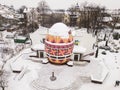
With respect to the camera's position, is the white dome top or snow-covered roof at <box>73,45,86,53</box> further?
snow-covered roof at <box>73,45,86,53</box>

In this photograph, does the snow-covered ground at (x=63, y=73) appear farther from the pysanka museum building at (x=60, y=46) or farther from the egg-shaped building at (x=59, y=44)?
the egg-shaped building at (x=59, y=44)

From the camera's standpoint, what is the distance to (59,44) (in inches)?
792

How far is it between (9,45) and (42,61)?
1060 centimetres

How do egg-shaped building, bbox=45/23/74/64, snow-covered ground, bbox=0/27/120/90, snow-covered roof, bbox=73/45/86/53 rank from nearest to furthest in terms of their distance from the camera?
1. snow-covered ground, bbox=0/27/120/90
2. egg-shaped building, bbox=45/23/74/64
3. snow-covered roof, bbox=73/45/86/53

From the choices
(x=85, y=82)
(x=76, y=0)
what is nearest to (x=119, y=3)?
(x=76, y=0)

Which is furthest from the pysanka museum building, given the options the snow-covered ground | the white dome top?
the snow-covered ground

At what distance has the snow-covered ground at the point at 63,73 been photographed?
17.3m

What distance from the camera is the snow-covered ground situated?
682 inches

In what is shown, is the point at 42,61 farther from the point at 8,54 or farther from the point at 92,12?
the point at 92,12

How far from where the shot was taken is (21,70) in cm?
1989

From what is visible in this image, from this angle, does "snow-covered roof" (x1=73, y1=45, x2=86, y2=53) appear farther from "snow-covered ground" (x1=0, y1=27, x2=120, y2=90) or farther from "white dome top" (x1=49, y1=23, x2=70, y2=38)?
"white dome top" (x1=49, y1=23, x2=70, y2=38)

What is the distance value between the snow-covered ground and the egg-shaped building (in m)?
1.23

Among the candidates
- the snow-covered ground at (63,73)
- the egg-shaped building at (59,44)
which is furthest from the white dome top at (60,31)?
the snow-covered ground at (63,73)

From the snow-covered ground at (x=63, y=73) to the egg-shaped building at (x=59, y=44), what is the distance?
123 cm
